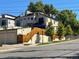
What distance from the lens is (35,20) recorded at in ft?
295

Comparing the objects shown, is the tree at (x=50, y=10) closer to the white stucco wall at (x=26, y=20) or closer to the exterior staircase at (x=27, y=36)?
A: the white stucco wall at (x=26, y=20)

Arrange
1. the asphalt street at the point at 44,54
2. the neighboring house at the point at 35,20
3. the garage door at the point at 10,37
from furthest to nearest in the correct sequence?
the neighboring house at the point at 35,20, the garage door at the point at 10,37, the asphalt street at the point at 44,54

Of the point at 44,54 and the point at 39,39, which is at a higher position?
the point at 39,39

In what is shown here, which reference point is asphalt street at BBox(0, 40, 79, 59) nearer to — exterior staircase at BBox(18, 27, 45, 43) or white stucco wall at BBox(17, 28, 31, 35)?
exterior staircase at BBox(18, 27, 45, 43)

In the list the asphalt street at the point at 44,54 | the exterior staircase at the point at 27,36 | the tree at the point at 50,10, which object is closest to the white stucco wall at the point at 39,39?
Result: the exterior staircase at the point at 27,36

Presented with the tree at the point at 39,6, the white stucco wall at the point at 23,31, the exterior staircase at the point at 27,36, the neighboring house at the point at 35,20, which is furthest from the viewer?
the tree at the point at 39,6

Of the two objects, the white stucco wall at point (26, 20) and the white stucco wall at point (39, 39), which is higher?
the white stucco wall at point (26, 20)

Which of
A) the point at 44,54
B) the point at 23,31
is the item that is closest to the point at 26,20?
the point at 23,31

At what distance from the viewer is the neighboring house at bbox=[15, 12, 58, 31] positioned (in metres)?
87.8

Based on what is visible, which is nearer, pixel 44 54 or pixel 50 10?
pixel 44 54

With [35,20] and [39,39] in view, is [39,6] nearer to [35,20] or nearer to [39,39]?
[35,20]

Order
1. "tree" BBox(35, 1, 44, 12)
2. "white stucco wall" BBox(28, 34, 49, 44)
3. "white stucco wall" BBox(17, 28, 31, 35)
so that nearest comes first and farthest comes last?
"white stucco wall" BBox(17, 28, 31, 35)
"white stucco wall" BBox(28, 34, 49, 44)
"tree" BBox(35, 1, 44, 12)

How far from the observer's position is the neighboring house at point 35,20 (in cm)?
8783

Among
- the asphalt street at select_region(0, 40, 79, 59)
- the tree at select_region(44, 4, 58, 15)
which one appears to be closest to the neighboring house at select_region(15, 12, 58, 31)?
the tree at select_region(44, 4, 58, 15)
